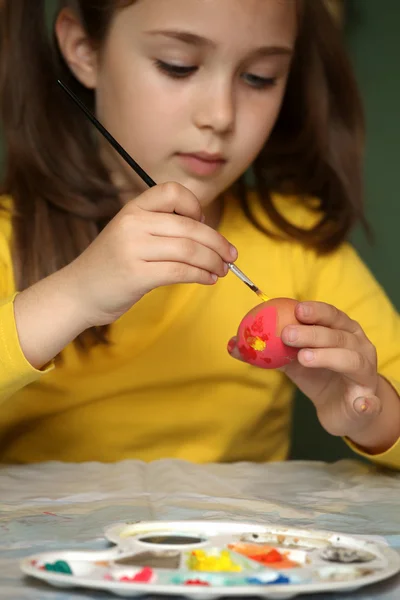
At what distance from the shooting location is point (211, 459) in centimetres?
135

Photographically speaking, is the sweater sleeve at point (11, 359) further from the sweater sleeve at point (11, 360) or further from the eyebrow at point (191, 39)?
the eyebrow at point (191, 39)

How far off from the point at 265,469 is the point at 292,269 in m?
0.43

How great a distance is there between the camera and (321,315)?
0.95 metres

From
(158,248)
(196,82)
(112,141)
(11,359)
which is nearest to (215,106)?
(196,82)

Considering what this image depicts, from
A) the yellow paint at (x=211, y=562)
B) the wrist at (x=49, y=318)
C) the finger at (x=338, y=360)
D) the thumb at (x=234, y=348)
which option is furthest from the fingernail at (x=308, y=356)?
the yellow paint at (x=211, y=562)

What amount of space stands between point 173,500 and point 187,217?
0.29 meters

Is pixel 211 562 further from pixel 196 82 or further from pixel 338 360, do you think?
→ pixel 196 82

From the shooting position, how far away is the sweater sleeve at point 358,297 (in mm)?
1312

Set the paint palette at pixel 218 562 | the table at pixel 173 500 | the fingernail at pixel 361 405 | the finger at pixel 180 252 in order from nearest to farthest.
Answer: the paint palette at pixel 218 562 → the table at pixel 173 500 → the finger at pixel 180 252 → the fingernail at pixel 361 405

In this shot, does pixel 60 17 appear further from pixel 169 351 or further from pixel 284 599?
pixel 284 599

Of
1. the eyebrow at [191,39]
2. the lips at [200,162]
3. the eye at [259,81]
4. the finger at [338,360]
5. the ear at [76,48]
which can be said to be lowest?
the finger at [338,360]

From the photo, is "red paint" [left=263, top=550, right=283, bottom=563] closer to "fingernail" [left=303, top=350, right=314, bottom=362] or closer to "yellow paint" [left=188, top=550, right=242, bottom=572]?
"yellow paint" [left=188, top=550, right=242, bottom=572]

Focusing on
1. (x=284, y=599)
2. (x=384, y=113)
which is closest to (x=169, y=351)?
(x=284, y=599)

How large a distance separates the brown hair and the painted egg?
353mm
